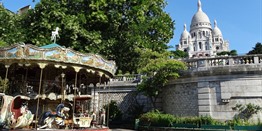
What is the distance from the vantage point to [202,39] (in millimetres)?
131250

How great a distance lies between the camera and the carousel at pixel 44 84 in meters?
12.8

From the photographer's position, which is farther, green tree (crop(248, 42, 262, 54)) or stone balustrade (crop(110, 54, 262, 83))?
green tree (crop(248, 42, 262, 54))

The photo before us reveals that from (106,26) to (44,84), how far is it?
15574 mm

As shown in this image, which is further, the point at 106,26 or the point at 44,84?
the point at 106,26

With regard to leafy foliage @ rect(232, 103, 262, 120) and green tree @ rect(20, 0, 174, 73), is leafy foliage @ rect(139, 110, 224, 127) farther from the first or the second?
green tree @ rect(20, 0, 174, 73)

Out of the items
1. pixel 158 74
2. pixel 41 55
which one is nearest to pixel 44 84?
pixel 41 55

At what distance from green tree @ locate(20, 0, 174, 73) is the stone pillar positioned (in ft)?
34.7

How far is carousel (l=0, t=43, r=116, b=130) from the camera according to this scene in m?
12.8

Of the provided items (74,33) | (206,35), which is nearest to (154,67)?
(74,33)

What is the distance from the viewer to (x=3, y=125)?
13500 millimetres

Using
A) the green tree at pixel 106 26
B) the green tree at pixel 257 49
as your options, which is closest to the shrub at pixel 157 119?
the green tree at pixel 106 26

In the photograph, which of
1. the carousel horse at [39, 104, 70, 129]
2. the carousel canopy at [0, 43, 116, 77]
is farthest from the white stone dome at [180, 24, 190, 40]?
the carousel horse at [39, 104, 70, 129]

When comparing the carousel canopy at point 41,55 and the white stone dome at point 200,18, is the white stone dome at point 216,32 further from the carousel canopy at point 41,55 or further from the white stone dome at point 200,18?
the carousel canopy at point 41,55

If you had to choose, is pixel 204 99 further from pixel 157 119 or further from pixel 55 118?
pixel 55 118
